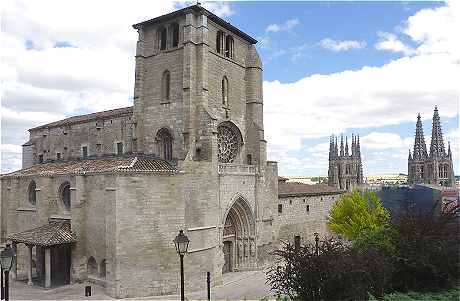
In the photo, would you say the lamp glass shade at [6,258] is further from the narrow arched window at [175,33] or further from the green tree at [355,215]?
the green tree at [355,215]

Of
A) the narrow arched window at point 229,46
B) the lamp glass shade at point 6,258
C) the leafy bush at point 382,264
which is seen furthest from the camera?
the narrow arched window at point 229,46

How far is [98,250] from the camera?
21.6 m

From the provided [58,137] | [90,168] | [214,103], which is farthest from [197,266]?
[58,137]

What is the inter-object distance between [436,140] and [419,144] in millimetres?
3346

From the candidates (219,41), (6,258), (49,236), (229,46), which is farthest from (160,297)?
(229,46)

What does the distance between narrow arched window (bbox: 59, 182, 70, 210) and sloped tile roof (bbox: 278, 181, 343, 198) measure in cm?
1605

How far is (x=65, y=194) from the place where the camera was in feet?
81.6

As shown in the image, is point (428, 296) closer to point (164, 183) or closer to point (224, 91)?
point (164, 183)

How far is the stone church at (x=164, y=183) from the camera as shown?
20.7 metres

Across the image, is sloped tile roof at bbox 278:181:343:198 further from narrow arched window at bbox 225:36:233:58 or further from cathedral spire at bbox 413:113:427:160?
cathedral spire at bbox 413:113:427:160

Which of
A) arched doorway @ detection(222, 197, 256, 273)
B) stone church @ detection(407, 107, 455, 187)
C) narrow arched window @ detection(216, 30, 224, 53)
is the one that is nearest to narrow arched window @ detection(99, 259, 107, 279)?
arched doorway @ detection(222, 197, 256, 273)

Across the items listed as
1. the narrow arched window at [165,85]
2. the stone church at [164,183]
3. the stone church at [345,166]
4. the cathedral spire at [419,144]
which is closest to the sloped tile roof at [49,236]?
the stone church at [164,183]

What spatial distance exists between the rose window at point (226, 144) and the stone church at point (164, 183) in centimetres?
8

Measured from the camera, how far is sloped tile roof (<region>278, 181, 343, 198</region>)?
113ft
